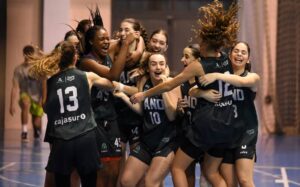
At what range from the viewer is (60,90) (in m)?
6.78

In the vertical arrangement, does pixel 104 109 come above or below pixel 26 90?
above

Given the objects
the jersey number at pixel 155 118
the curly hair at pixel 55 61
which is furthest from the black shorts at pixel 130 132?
the curly hair at pixel 55 61

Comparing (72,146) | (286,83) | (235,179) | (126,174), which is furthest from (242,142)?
(286,83)

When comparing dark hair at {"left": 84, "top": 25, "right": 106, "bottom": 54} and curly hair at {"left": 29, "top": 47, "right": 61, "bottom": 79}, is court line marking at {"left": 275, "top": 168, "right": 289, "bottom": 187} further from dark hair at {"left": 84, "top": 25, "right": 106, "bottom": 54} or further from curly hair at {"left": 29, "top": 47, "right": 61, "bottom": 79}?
curly hair at {"left": 29, "top": 47, "right": 61, "bottom": 79}

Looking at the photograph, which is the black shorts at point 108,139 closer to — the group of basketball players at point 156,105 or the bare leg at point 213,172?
the group of basketball players at point 156,105

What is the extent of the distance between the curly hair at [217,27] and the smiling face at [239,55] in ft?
0.29

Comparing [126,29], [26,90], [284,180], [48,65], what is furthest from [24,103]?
[48,65]

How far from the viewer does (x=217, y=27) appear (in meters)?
7.29

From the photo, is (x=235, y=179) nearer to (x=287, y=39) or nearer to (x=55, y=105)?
(x=55, y=105)

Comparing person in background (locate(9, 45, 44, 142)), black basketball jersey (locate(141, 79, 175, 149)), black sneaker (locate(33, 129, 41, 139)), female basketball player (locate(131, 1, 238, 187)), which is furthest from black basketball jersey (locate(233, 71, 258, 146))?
black sneaker (locate(33, 129, 41, 139))

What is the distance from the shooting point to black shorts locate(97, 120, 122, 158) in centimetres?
732

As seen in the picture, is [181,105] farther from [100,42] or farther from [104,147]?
[100,42]

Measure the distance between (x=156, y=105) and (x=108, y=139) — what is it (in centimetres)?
56

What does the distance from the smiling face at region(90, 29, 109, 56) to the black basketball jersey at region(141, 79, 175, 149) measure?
24.2 inches
